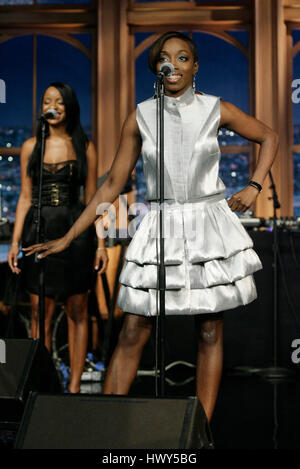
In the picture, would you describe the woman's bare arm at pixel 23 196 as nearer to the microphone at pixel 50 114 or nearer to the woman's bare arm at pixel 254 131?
the microphone at pixel 50 114

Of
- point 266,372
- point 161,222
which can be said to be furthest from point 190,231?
point 266,372

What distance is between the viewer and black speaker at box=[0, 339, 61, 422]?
91.8 inches

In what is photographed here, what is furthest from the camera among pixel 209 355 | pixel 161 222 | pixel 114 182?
pixel 114 182

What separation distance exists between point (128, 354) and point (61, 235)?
44.1 inches

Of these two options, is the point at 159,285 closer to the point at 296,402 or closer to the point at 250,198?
the point at 250,198

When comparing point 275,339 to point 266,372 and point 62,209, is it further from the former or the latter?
point 62,209

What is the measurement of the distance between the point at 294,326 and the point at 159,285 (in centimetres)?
217

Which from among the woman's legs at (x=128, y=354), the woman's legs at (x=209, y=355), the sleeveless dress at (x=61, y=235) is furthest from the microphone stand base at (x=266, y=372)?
the woman's legs at (x=128, y=354)

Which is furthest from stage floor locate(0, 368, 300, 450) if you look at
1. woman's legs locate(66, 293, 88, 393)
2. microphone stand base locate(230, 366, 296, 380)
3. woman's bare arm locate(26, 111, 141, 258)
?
woman's bare arm locate(26, 111, 141, 258)

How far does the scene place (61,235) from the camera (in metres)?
3.49

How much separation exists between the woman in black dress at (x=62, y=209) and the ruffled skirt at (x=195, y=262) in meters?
0.93

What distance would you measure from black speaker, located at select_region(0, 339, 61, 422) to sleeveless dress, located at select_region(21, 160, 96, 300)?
3.27ft

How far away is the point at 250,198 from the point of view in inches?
96.0
